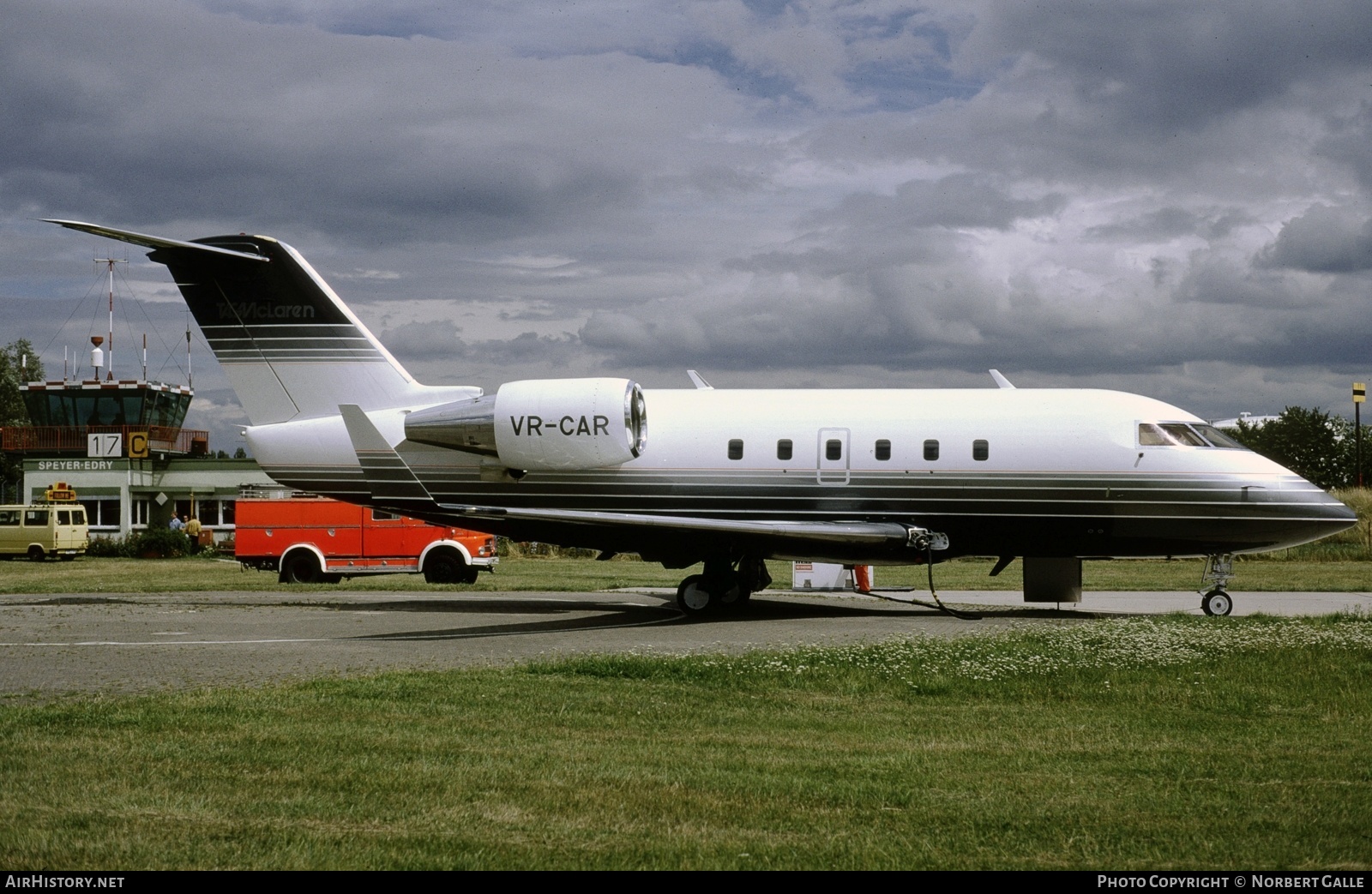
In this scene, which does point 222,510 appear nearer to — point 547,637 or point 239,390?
point 239,390

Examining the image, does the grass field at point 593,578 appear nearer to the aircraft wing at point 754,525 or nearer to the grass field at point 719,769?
the aircraft wing at point 754,525

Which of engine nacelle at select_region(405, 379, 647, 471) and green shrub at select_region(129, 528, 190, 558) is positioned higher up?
engine nacelle at select_region(405, 379, 647, 471)


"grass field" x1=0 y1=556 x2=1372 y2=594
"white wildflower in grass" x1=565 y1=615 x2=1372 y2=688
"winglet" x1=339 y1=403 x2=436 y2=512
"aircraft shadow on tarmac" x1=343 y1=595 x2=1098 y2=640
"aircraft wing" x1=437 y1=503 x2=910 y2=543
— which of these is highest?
"winglet" x1=339 y1=403 x2=436 y2=512

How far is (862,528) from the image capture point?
19547 mm

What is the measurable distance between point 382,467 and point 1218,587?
43.2ft

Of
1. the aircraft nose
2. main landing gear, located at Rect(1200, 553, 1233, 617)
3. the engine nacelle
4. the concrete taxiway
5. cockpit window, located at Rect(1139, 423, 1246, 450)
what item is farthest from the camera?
the engine nacelle

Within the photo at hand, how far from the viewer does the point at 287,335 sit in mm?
22266

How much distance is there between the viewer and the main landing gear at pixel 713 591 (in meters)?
21.2

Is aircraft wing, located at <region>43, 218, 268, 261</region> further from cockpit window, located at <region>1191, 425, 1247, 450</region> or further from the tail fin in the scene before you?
cockpit window, located at <region>1191, 425, 1247, 450</region>

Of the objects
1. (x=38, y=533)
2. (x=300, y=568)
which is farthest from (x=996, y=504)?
(x=38, y=533)

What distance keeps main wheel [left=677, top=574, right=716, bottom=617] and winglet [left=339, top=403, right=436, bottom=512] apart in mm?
4697

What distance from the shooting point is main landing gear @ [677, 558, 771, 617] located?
835 inches

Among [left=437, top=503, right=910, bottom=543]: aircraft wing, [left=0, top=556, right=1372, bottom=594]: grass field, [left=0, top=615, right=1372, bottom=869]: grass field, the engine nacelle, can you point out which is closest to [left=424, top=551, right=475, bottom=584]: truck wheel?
[left=0, top=556, right=1372, bottom=594]: grass field

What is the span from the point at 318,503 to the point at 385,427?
29.3ft
